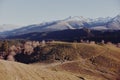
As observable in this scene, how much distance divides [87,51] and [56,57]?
2183 cm

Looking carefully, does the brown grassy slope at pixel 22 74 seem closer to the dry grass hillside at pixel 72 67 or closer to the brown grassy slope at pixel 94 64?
the dry grass hillside at pixel 72 67

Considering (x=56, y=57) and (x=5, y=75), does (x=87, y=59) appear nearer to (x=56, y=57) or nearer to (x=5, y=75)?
(x=56, y=57)

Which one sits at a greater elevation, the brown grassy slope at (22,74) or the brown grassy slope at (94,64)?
the brown grassy slope at (22,74)

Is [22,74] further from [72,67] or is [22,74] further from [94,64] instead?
[94,64]

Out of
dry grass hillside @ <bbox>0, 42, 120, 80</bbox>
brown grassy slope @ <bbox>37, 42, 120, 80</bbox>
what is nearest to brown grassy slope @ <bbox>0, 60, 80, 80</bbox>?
dry grass hillside @ <bbox>0, 42, 120, 80</bbox>

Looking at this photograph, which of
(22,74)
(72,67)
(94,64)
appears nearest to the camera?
(22,74)

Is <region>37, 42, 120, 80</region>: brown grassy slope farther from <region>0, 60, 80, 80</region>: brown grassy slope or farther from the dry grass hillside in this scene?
<region>0, 60, 80, 80</region>: brown grassy slope

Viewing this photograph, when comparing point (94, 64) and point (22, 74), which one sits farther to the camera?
point (94, 64)

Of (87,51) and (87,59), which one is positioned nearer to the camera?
(87,59)

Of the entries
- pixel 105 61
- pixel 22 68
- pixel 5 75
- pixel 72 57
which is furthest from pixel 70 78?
pixel 72 57

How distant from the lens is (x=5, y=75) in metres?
89.7

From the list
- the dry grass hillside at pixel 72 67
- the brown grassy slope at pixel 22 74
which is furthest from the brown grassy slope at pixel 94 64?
the brown grassy slope at pixel 22 74

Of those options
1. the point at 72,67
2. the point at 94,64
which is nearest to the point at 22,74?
the point at 72,67

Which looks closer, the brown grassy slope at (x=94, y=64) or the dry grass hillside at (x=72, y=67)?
the dry grass hillside at (x=72, y=67)
